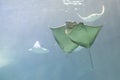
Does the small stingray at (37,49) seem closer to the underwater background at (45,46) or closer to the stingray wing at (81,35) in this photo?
the underwater background at (45,46)

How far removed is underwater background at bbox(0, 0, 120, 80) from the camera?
3418 mm

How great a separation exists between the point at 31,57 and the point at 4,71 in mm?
419

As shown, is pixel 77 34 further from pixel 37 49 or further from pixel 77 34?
pixel 37 49

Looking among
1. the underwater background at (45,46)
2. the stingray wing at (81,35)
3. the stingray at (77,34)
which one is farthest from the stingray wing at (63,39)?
the underwater background at (45,46)

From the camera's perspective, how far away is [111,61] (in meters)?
3.46

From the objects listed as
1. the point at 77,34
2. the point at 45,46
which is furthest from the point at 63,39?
the point at 45,46

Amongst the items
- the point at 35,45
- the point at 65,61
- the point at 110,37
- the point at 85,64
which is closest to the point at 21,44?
the point at 35,45

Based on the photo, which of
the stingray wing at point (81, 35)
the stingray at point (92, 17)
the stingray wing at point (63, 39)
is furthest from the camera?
the stingray at point (92, 17)

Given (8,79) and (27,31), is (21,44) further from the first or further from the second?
(8,79)

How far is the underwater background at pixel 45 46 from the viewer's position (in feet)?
11.2

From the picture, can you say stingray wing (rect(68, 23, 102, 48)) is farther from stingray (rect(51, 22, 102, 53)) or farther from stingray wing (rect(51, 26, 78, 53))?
stingray wing (rect(51, 26, 78, 53))

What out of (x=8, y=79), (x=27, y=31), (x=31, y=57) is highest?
(x=27, y=31)

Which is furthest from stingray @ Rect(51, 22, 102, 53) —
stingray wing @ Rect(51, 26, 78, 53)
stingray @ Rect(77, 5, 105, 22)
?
stingray @ Rect(77, 5, 105, 22)

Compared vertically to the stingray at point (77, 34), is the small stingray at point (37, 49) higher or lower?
lower
